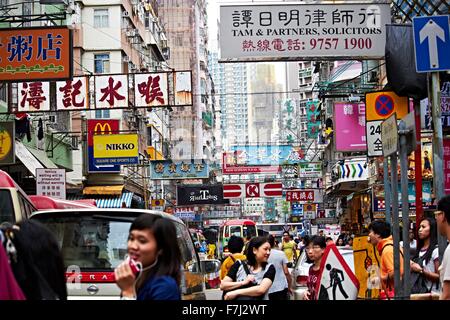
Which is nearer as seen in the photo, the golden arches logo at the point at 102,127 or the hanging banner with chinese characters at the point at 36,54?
the hanging banner with chinese characters at the point at 36,54

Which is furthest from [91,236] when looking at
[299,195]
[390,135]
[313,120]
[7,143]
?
[313,120]

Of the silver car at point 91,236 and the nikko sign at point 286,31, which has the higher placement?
the nikko sign at point 286,31

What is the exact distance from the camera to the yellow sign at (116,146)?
2988cm

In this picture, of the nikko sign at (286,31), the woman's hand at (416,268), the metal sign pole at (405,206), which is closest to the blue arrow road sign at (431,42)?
the metal sign pole at (405,206)

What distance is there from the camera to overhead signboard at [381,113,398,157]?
22.8 ft

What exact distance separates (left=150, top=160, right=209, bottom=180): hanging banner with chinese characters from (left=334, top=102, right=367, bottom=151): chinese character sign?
1508 centimetres

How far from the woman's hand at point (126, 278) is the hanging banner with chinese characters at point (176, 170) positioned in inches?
1495

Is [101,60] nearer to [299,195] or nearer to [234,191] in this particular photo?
[234,191]

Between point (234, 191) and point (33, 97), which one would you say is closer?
point (33, 97)

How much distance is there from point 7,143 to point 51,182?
145 cm

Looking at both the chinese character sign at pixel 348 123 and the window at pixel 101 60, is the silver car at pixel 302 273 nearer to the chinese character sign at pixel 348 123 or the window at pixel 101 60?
the chinese character sign at pixel 348 123

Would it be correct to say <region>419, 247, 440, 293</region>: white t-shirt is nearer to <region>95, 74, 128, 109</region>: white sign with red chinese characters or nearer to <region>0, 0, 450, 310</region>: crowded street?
<region>0, 0, 450, 310</region>: crowded street

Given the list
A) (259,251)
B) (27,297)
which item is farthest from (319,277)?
(27,297)

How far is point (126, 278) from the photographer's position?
368cm
